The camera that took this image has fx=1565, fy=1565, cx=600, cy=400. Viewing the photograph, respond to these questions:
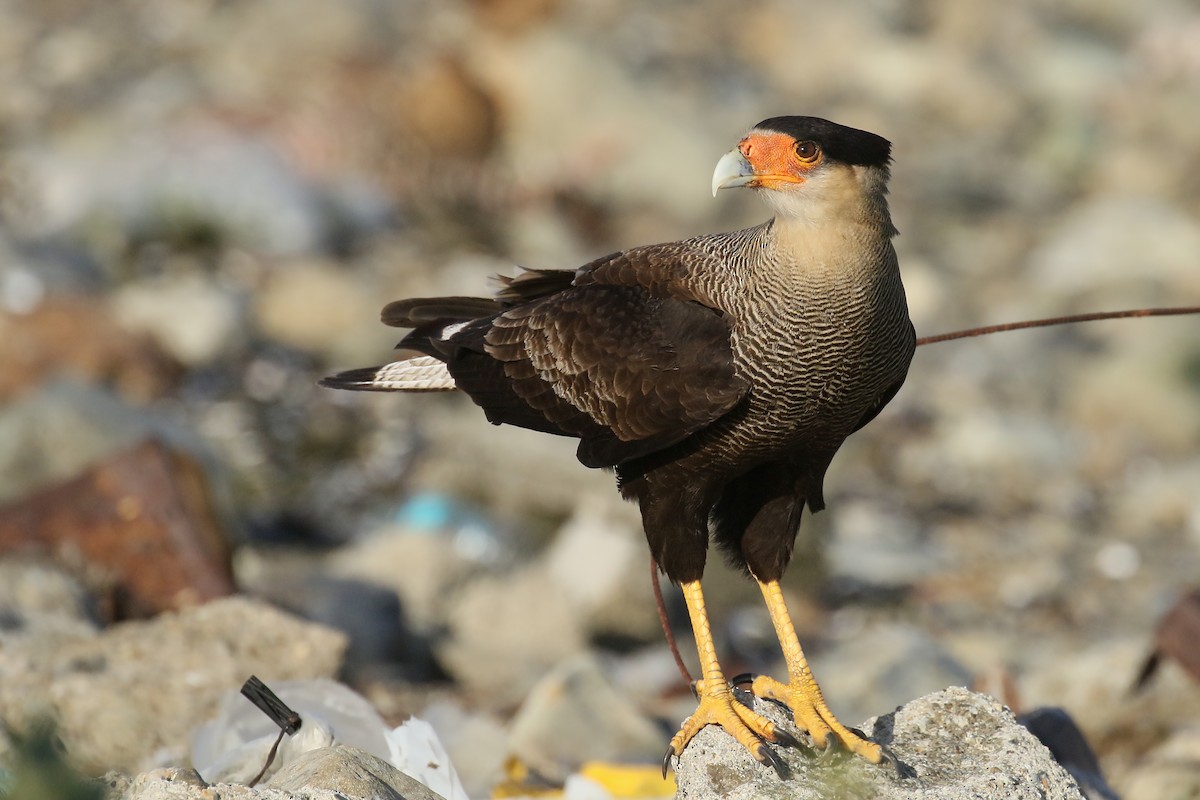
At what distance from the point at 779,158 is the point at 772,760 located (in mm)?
1399

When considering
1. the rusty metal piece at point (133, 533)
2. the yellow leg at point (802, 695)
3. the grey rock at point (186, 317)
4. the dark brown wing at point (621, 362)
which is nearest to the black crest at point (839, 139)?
the dark brown wing at point (621, 362)

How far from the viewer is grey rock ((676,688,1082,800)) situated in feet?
11.3

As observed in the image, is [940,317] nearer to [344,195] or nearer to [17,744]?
[344,195]

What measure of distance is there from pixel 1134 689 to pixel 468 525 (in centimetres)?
349

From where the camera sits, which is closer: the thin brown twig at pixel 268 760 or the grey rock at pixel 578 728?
the thin brown twig at pixel 268 760

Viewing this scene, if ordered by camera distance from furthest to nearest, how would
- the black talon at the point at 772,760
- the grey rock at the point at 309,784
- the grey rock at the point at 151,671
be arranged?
the grey rock at the point at 151,671, the black talon at the point at 772,760, the grey rock at the point at 309,784

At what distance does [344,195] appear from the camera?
1185cm

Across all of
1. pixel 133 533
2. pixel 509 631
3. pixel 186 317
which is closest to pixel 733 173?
pixel 133 533

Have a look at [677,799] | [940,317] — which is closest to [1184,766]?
[677,799]

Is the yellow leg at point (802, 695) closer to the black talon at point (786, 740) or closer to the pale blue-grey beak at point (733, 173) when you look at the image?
the black talon at point (786, 740)

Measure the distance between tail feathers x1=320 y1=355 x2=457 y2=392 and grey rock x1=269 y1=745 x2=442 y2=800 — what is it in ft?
4.25

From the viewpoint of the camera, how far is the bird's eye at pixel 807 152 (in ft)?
12.0

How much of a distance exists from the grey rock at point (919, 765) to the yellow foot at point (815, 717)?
0.12 ft

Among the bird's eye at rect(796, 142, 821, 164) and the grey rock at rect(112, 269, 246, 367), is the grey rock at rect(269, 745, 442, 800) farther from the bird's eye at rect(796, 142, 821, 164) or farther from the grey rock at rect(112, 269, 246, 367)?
the grey rock at rect(112, 269, 246, 367)
